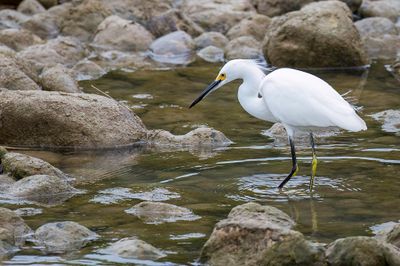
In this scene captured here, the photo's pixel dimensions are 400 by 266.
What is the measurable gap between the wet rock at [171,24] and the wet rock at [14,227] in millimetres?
9913

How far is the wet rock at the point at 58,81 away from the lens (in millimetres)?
11468

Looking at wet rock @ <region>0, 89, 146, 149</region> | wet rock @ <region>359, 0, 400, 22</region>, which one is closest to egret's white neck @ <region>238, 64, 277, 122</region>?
wet rock @ <region>0, 89, 146, 149</region>

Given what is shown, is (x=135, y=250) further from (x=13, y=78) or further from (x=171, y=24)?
(x=171, y=24)

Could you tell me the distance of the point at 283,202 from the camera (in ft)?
25.5

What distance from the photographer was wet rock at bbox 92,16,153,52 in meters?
15.6

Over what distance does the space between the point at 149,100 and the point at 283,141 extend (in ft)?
8.64

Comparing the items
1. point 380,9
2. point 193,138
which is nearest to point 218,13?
point 380,9

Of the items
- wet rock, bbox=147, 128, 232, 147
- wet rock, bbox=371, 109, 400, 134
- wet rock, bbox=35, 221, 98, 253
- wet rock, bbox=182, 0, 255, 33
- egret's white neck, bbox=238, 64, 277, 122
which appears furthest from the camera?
wet rock, bbox=182, 0, 255, 33

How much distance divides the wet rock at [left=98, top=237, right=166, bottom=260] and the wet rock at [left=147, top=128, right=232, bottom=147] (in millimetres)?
3645

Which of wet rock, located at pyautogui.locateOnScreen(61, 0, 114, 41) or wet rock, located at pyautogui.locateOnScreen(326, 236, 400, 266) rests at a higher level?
wet rock, located at pyautogui.locateOnScreen(326, 236, 400, 266)

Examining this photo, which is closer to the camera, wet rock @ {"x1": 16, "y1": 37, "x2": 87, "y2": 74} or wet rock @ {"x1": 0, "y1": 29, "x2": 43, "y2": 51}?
wet rock @ {"x1": 16, "y1": 37, "x2": 87, "y2": 74}

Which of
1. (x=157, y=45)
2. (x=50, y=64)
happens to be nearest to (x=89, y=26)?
(x=157, y=45)

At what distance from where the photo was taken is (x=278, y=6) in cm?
1745

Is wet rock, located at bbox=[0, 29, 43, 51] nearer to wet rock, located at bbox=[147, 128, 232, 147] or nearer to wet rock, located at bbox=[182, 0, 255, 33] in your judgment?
wet rock, located at bbox=[182, 0, 255, 33]
